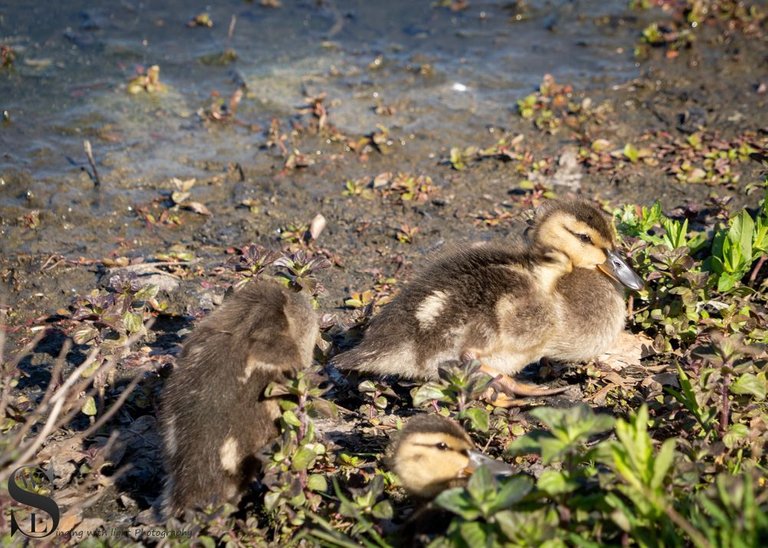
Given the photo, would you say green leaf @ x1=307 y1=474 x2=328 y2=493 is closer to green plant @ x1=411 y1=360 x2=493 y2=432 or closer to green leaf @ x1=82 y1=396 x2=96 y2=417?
green plant @ x1=411 y1=360 x2=493 y2=432

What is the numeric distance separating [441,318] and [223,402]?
118 cm

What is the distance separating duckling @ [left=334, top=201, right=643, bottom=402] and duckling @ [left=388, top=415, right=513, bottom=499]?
0.87 metres

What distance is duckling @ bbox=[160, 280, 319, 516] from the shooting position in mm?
3479

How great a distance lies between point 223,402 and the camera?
3525 millimetres

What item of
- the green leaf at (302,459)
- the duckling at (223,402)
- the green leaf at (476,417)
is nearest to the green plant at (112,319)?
the duckling at (223,402)

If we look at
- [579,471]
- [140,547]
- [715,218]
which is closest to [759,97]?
[715,218]

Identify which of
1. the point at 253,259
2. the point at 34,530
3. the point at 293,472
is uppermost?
the point at 253,259

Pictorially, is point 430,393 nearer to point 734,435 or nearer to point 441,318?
point 441,318

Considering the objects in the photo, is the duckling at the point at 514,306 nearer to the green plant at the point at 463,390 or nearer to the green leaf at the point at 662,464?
the green plant at the point at 463,390

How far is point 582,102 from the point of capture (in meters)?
7.77

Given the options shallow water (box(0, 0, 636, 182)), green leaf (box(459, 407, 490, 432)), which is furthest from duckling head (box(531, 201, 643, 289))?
shallow water (box(0, 0, 636, 182))

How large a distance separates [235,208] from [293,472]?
3.35 metres

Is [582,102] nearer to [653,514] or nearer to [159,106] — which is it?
[159,106]

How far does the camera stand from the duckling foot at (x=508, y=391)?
4.14m
